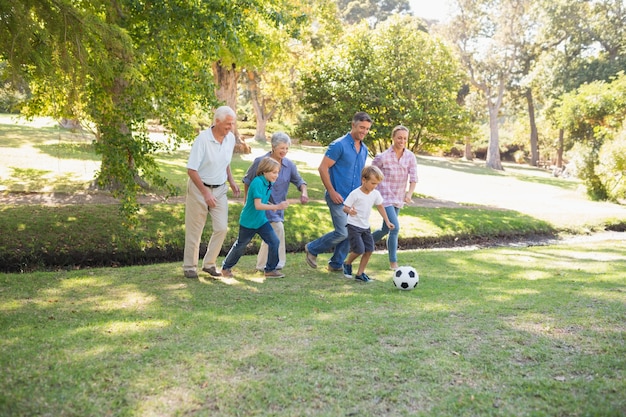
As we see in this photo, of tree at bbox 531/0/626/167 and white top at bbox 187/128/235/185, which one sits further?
tree at bbox 531/0/626/167

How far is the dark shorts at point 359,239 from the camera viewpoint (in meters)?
7.21

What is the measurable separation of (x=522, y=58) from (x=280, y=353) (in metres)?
43.0

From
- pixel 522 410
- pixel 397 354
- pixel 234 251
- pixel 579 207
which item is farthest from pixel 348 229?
pixel 579 207

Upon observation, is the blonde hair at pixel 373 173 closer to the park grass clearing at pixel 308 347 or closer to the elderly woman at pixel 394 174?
the elderly woman at pixel 394 174

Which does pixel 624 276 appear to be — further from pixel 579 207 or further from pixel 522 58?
pixel 522 58

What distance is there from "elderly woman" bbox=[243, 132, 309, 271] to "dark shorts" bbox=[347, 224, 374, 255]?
0.74 meters

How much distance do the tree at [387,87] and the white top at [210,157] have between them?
11.0 m

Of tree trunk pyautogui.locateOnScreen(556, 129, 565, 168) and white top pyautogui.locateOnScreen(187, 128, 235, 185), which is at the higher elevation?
tree trunk pyautogui.locateOnScreen(556, 129, 565, 168)

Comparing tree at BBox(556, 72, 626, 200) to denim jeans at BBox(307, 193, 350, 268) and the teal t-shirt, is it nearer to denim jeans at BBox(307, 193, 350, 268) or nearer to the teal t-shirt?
denim jeans at BBox(307, 193, 350, 268)

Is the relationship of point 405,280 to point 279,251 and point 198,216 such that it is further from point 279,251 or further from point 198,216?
point 198,216

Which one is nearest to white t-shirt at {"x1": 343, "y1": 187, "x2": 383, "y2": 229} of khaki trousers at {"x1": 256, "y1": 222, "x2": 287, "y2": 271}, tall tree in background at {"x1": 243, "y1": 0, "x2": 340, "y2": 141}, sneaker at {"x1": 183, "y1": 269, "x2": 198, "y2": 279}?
khaki trousers at {"x1": 256, "y1": 222, "x2": 287, "y2": 271}

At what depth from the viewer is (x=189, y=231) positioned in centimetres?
710

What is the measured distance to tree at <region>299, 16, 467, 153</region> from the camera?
58.7ft

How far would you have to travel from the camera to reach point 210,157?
268 inches
